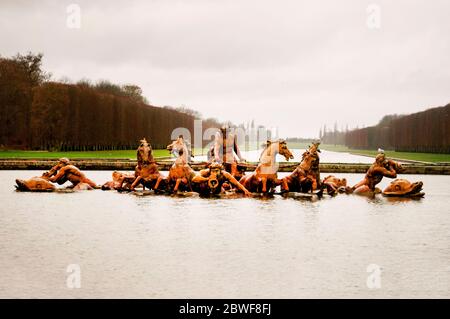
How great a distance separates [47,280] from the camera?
216 inches

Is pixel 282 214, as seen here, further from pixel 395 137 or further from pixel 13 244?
pixel 395 137

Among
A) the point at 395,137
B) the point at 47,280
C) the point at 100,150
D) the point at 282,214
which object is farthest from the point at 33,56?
the point at 47,280

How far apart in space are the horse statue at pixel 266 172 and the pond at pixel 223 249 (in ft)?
7.48

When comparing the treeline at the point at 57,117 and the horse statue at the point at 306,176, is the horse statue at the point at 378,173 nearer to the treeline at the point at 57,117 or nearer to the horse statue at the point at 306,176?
the horse statue at the point at 306,176

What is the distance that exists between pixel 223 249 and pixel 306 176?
767 cm

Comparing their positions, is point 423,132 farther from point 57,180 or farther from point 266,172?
point 57,180

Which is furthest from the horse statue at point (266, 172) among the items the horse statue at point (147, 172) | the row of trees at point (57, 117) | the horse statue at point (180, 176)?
the row of trees at point (57, 117)

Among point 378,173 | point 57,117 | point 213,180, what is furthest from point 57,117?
point 378,173

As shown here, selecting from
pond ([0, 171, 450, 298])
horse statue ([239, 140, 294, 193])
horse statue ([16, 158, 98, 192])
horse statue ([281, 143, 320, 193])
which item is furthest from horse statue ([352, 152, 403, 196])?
horse statue ([16, 158, 98, 192])

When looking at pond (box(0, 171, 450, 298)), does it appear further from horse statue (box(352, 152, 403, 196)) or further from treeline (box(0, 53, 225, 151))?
treeline (box(0, 53, 225, 151))

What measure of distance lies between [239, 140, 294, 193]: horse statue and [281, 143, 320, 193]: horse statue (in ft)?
1.15

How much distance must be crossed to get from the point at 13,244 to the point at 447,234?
627 cm

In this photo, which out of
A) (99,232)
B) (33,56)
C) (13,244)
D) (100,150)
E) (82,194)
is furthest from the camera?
(33,56)

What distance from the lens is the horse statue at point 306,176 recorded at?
45.7 feet
